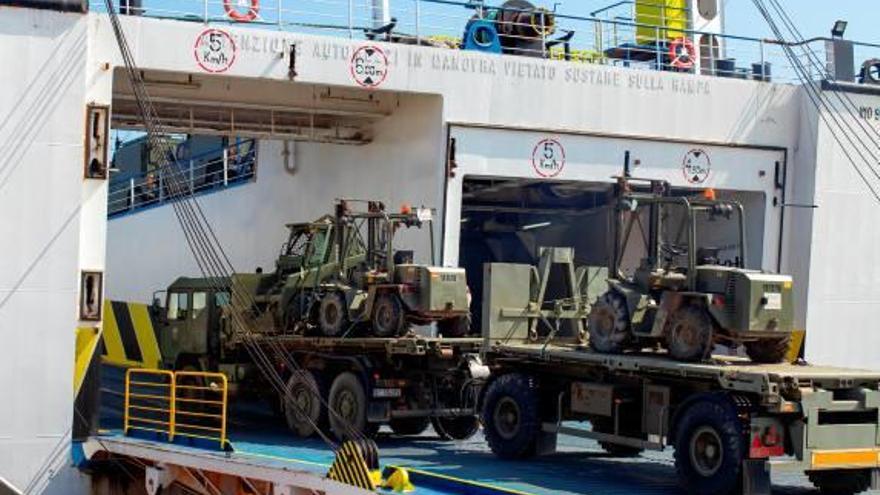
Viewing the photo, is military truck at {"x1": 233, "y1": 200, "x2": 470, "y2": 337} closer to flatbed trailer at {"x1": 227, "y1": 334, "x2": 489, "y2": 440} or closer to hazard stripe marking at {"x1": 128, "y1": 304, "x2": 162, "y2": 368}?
flatbed trailer at {"x1": 227, "y1": 334, "x2": 489, "y2": 440}

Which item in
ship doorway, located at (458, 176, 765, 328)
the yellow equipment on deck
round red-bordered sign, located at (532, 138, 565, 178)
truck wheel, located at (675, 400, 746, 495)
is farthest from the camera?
the yellow equipment on deck

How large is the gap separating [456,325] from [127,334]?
11.9m

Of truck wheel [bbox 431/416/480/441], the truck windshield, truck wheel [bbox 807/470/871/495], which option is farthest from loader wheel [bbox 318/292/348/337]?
truck wheel [bbox 807/470/871/495]

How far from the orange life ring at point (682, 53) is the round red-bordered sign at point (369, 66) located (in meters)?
5.05

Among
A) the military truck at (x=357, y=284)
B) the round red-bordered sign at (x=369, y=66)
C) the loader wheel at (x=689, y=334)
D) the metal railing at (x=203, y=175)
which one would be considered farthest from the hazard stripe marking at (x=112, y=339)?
the loader wheel at (x=689, y=334)

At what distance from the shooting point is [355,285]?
1902 centimetres

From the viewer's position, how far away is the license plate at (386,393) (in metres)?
17.9

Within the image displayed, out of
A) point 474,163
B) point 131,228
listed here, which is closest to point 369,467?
point 474,163

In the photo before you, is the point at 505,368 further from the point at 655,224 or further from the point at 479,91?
the point at 479,91

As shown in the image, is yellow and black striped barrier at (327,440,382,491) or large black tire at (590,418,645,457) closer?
yellow and black striped barrier at (327,440,382,491)

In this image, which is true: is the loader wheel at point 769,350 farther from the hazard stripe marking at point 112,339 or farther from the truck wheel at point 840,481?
the hazard stripe marking at point 112,339

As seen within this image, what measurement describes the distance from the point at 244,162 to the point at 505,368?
40.1 ft

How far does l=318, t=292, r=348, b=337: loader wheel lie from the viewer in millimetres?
18734

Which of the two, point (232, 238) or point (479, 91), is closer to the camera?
point (479, 91)
